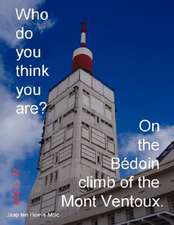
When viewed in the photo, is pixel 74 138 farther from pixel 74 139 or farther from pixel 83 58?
pixel 83 58

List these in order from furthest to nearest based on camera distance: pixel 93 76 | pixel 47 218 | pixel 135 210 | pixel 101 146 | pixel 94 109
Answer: pixel 93 76, pixel 94 109, pixel 101 146, pixel 47 218, pixel 135 210

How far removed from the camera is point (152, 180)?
113ft

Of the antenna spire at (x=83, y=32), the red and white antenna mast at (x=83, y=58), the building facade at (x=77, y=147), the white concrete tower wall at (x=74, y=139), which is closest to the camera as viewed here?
the building facade at (x=77, y=147)

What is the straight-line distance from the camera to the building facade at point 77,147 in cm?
4267

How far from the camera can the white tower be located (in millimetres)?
52656

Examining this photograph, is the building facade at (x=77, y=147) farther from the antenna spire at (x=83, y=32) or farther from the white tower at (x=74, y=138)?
the antenna spire at (x=83, y=32)

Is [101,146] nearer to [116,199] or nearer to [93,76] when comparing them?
[93,76]

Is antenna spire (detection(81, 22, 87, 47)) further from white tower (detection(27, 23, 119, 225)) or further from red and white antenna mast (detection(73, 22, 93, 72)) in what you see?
white tower (detection(27, 23, 119, 225))

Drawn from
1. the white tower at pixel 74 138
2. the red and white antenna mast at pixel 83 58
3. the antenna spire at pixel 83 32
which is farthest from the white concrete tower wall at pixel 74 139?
the antenna spire at pixel 83 32

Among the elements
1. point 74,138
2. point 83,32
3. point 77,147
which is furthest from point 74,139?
point 83,32

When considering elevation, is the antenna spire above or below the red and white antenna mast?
above

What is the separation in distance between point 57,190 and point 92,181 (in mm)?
5935

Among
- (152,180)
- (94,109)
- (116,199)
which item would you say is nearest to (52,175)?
(94,109)

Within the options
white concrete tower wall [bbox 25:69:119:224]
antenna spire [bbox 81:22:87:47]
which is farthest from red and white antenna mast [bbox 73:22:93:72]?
white concrete tower wall [bbox 25:69:119:224]
